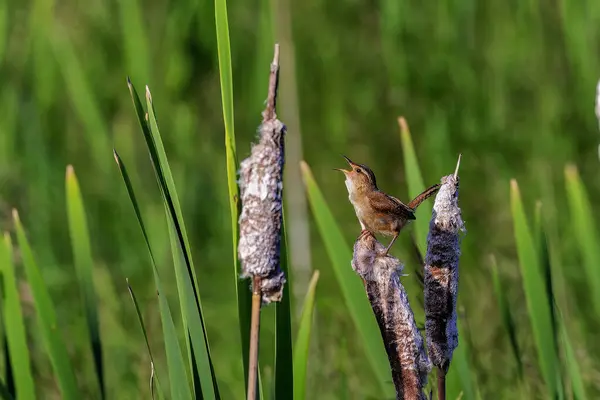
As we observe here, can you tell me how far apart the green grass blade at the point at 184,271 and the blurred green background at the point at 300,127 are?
45.3 inches

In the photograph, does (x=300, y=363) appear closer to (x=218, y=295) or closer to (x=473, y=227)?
(x=218, y=295)

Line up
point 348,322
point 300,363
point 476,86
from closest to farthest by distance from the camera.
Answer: point 300,363
point 348,322
point 476,86

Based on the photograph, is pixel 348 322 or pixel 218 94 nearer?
pixel 348 322

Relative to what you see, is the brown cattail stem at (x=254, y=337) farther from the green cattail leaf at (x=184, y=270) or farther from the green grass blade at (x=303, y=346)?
the green grass blade at (x=303, y=346)

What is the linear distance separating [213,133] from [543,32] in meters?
1.19

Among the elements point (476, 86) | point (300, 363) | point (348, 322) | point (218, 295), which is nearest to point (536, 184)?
point (476, 86)

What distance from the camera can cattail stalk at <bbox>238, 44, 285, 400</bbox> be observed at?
678mm

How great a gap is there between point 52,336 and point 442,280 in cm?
54

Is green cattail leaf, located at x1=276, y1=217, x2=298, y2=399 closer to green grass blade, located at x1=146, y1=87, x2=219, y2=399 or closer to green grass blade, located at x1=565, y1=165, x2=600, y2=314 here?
green grass blade, located at x1=146, y1=87, x2=219, y2=399

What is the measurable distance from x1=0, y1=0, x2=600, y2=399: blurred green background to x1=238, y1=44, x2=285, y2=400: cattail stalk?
133 cm

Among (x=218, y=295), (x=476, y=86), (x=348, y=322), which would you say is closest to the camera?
(x=348, y=322)

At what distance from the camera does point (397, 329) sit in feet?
2.55

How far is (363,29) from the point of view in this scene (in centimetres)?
339

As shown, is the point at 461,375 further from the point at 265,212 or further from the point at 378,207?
the point at 265,212
